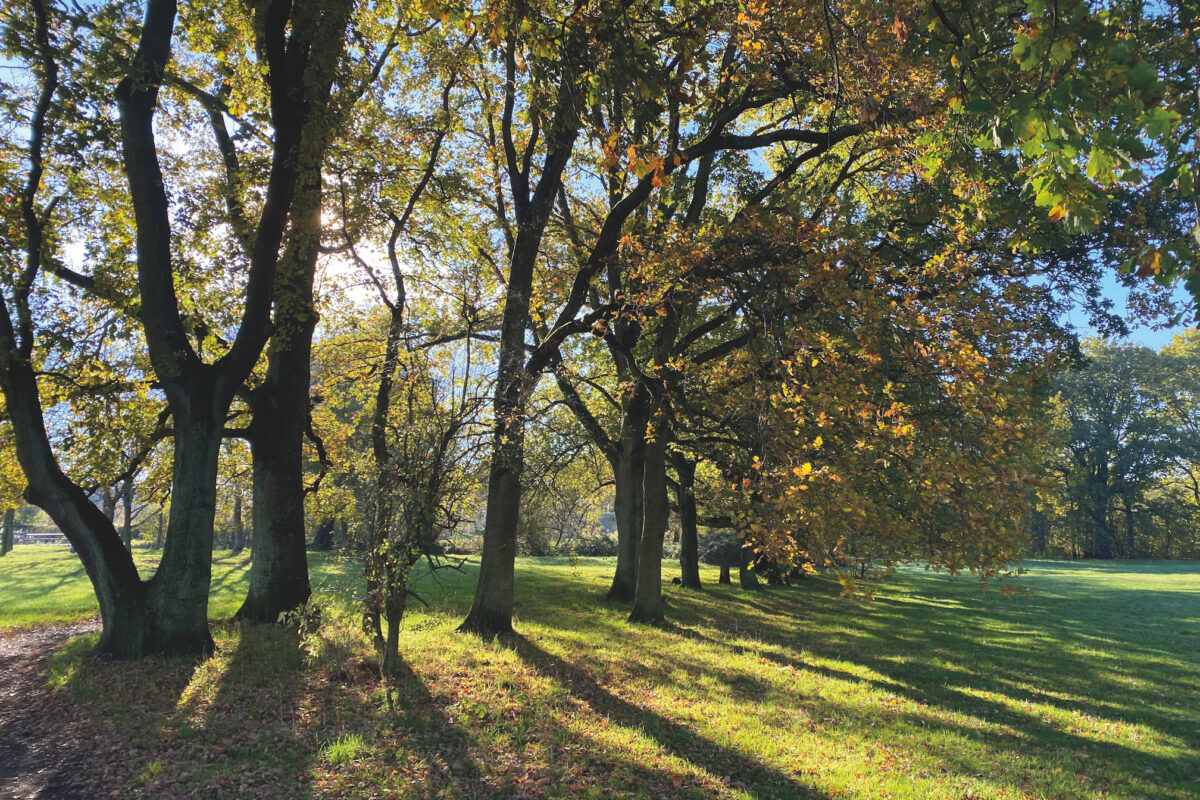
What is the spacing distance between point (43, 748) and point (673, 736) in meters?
6.80

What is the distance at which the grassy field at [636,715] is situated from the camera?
580 centimetres

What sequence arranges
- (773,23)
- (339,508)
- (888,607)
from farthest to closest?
1. (888,607)
2. (339,508)
3. (773,23)

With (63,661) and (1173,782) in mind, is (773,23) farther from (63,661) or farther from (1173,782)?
(63,661)

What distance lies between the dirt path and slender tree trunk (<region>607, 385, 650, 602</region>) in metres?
11.0

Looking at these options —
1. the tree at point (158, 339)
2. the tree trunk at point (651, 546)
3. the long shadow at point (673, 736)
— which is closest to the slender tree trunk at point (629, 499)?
the tree trunk at point (651, 546)

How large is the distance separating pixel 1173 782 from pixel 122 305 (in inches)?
626

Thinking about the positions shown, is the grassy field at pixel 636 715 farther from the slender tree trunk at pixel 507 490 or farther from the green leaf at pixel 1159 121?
the green leaf at pixel 1159 121

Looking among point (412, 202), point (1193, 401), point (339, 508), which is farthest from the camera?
point (1193, 401)

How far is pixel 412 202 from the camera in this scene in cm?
1128

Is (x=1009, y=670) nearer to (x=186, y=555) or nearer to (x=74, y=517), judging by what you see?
(x=186, y=555)

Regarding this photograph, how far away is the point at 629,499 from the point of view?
694 inches

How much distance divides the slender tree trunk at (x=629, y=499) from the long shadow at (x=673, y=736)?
6751mm

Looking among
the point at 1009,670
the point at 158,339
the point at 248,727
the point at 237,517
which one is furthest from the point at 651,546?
the point at 237,517

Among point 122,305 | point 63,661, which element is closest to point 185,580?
point 63,661
